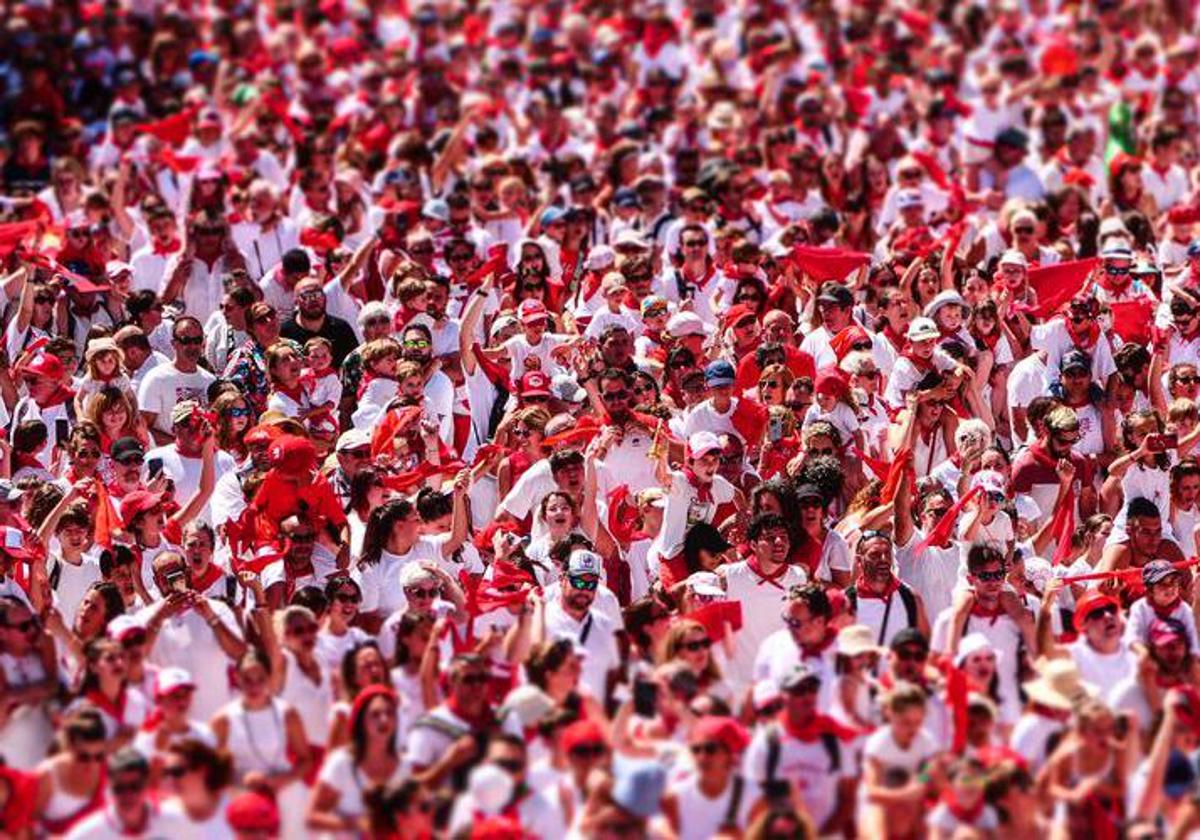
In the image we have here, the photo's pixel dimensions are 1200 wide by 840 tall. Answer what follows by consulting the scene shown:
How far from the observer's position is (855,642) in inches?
468

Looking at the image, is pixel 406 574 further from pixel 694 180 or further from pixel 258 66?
pixel 258 66

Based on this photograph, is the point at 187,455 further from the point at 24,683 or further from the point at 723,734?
the point at 723,734

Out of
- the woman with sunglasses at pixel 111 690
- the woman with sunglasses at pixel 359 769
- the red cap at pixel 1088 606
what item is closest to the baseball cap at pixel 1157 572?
the red cap at pixel 1088 606

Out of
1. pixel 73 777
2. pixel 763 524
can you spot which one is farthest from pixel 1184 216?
pixel 73 777

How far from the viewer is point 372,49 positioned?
23.8 metres

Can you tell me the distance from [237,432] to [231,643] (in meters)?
2.66

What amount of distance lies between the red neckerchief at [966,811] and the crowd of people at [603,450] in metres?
0.05

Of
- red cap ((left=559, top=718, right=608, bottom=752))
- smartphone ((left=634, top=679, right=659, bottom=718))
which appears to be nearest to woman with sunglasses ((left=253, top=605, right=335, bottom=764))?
red cap ((left=559, top=718, right=608, bottom=752))

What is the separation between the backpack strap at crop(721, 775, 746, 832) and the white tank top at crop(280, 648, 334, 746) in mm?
1934

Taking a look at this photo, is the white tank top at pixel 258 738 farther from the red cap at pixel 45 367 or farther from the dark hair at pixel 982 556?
the red cap at pixel 45 367

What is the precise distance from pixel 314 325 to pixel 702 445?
134 inches

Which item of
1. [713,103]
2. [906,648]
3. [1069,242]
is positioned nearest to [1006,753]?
[906,648]

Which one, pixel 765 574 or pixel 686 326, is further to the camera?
pixel 686 326

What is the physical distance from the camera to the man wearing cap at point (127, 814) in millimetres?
10516
